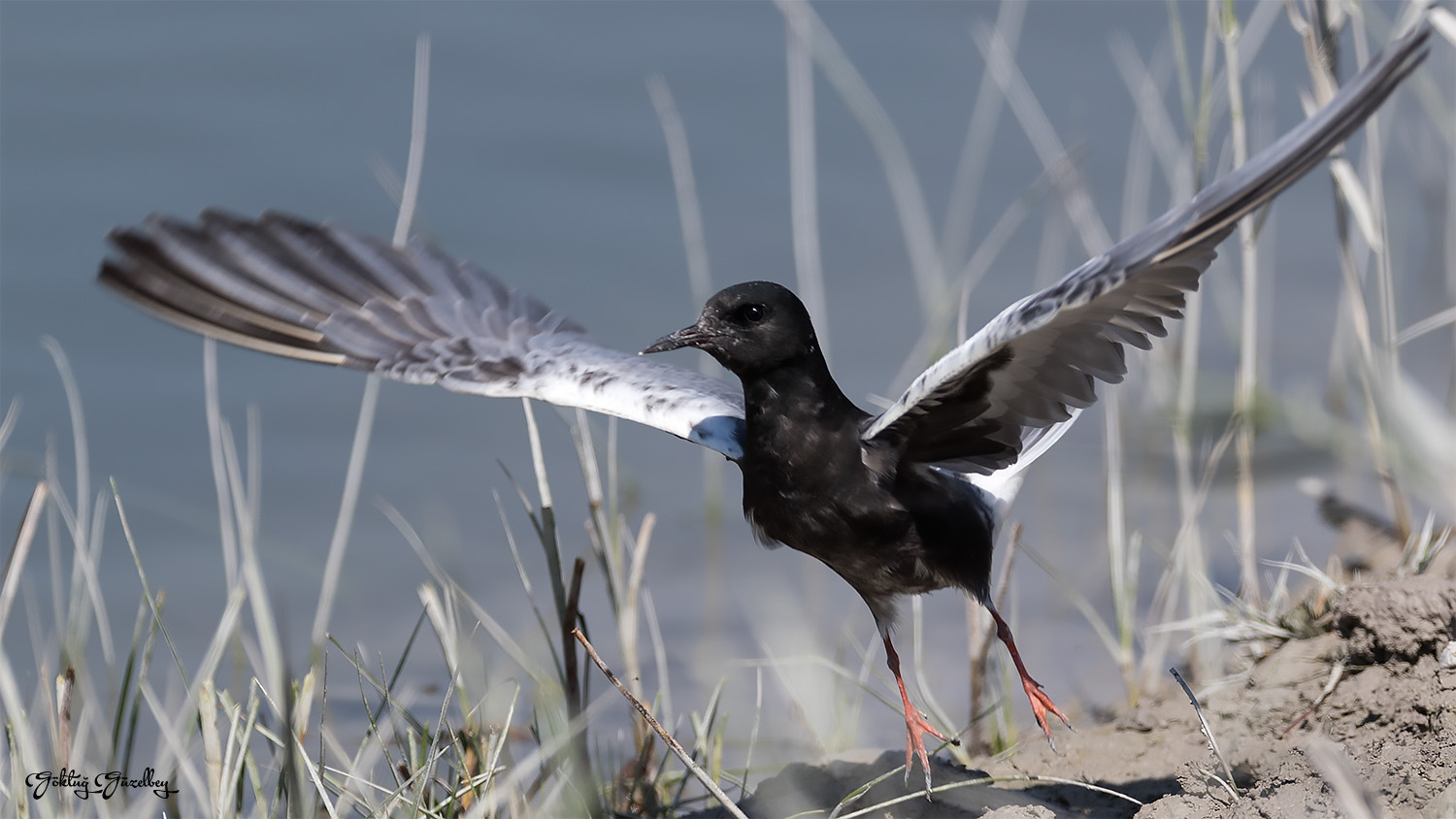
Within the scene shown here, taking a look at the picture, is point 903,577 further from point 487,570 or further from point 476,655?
point 487,570

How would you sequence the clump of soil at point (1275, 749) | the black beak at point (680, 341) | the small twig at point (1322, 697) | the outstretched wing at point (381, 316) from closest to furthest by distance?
the clump of soil at point (1275, 749) < the small twig at point (1322, 697) < the black beak at point (680, 341) < the outstretched wing at point (381, 316)

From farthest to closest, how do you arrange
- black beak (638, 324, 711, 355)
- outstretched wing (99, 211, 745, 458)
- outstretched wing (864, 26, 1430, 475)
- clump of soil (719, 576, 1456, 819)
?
outstretched wing (99, 211, 745, 458)
black beak (638, 324, 711, 355)
clump of soil (719, 576, 1456, 819)
outstretched wing (864, 26, 1430, 475)

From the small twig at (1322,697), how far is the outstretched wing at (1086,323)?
3.18ft

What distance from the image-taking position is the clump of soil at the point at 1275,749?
327 cm

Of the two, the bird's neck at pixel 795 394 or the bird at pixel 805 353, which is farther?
the bird's neck at pixel 795 394

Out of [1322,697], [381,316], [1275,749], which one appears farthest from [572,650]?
[1322,697]

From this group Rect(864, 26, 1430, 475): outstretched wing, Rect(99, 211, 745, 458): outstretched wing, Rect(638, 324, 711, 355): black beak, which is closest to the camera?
Rect(864, 26, 1430, 475): outstretched wing

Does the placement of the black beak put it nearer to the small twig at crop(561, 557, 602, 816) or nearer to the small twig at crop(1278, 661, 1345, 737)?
the small twig at crop(561, 557, 602, 816)

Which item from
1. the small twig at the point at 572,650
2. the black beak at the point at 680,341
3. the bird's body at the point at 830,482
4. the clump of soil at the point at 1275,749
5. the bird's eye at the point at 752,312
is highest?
the bird's eye at the point at 752,312

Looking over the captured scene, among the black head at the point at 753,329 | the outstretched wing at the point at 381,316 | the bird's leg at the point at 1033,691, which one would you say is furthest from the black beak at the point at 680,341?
the bird's leg at the point at 1033,691

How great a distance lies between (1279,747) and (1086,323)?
3.99 ft

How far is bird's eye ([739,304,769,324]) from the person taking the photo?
4465 mm

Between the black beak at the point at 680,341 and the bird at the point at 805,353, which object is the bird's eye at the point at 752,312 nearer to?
the bird at the point at 805,353

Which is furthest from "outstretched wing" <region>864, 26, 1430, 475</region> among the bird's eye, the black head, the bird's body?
the bird's eye
